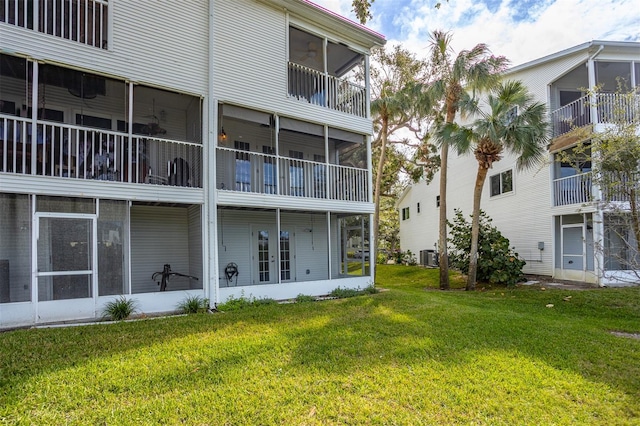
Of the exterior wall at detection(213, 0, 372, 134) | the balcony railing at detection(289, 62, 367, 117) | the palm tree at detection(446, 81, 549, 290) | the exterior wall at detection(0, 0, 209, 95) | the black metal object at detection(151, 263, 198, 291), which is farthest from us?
the palm tree at detection(446, 81, 549, 290)

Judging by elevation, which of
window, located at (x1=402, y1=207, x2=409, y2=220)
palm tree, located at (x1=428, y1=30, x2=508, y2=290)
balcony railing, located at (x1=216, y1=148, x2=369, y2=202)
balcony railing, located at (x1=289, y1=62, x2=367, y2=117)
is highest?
palm tree, located at (x1=428, y1=30, x2=508, y2=290)

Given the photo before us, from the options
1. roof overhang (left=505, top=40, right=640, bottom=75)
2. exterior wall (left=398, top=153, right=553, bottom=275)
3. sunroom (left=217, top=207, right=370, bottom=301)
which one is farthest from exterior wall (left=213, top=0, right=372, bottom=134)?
roof overhang (left=505, top=40, right=640, bottom=75)

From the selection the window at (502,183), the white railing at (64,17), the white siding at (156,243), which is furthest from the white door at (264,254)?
the window at (502,183)

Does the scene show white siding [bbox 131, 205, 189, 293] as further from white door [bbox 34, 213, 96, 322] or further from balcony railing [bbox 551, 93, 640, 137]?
balcony railing [bbox 551, 93, 640, 137]

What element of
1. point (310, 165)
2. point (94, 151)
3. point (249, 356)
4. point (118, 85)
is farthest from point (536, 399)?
point (118, 85)

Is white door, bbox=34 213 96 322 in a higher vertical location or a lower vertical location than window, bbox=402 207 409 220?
lower

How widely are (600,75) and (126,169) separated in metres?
18.7

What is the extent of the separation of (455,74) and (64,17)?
1312 cm

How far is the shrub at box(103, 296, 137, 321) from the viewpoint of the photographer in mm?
7465

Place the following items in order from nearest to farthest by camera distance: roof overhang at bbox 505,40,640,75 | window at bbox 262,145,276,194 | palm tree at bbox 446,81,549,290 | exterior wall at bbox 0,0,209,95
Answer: exterior wall at bbox 0,0,209,95, window at bbox 262,145,276,194, palm tree at bbox 446,81,549,290, roof overhang at bbox 505,40,640,75

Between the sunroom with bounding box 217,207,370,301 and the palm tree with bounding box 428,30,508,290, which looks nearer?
the sunroom with bounding box 217,207,370,301

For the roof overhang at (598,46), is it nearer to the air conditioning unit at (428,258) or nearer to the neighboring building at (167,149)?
the neighboring building at (167,149)

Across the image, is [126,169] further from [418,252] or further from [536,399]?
[418,252]

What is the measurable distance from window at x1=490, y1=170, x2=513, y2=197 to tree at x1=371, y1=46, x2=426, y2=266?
5.23m
